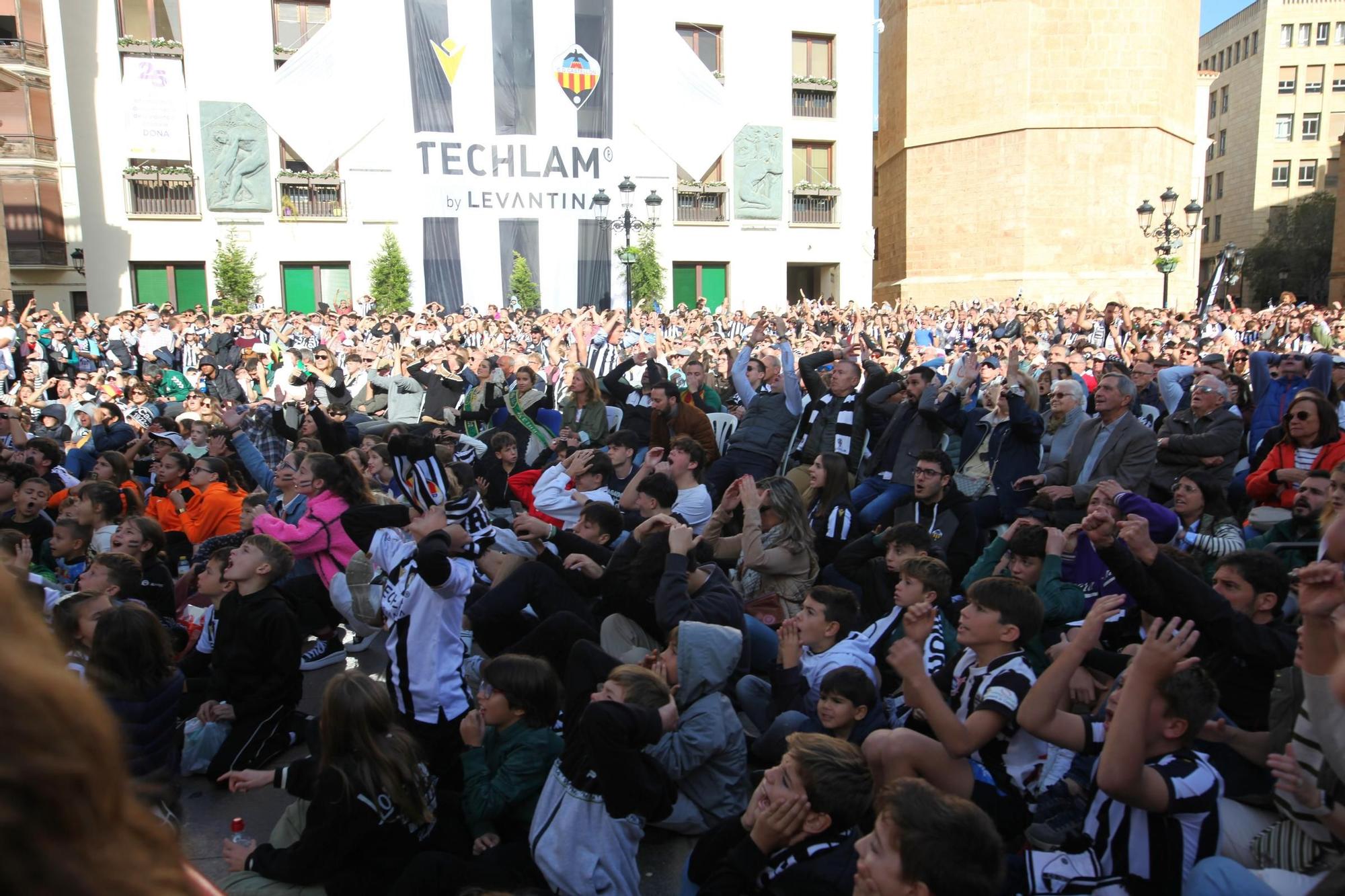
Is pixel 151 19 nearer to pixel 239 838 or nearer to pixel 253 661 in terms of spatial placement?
pixel 253 661

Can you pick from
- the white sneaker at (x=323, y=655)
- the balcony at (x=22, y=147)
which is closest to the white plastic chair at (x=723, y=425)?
the white sneaker at (x=323, y=655)

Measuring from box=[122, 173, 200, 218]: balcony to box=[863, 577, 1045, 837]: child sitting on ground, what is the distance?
2512cm

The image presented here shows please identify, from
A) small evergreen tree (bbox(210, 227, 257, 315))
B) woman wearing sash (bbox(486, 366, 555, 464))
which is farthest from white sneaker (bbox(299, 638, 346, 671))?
small evergreen tree (bbox(210, 227, 257, 315))

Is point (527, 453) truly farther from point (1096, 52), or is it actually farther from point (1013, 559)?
point (1096, 52)

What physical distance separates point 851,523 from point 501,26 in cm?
2292

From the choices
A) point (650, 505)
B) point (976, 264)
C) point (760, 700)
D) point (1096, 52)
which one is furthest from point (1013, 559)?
point (1096, 52)

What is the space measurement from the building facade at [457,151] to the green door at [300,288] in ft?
0.18

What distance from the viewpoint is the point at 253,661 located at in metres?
4.36

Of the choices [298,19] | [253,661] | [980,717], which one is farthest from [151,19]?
[980,717]

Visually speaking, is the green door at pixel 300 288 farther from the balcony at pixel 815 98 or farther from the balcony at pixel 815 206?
the balcony at pixel 815 98

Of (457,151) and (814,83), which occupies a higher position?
(814,83)

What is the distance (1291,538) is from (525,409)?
6139mm

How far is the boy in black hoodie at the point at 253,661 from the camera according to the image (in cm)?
429

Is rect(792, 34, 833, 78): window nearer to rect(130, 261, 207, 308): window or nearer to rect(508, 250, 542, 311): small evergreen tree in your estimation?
rect(508, 250, 542, 311): small evergreen tree
